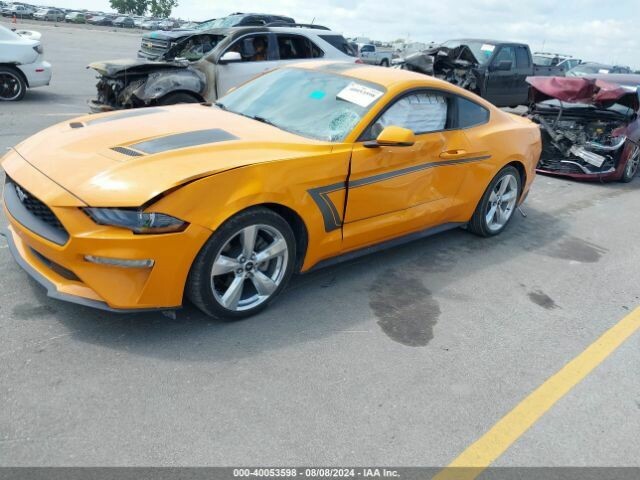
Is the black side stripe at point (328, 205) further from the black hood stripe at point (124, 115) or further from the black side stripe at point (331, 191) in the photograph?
the black hood stripe at point (124, 115)

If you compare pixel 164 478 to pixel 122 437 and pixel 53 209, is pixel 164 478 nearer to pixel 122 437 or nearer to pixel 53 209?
pixel 122 437

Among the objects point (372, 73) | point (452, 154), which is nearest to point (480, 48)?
point (452, 154)

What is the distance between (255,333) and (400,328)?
99 centimetres

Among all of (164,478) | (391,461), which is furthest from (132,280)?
(391,461)

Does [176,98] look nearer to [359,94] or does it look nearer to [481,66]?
[359,94]

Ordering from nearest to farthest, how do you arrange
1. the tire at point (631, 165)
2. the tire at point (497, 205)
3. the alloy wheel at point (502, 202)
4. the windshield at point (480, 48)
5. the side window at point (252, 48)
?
the tire at point (497, 205), the alloy wheel at point (502, 202), the tire at point (631, 165), the side window at point (252, 48), the windshield at point (480, 48)

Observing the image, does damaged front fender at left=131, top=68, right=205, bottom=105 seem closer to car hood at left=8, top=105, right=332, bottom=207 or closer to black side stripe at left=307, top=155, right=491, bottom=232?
car hood at left=8, top=105, right=332, bottom=207

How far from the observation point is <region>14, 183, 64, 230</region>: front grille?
3.08m

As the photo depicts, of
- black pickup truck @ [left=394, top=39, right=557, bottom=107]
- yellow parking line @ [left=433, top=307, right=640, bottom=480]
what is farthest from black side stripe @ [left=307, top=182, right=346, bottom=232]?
black pickup truck @ [left=394, top=39, right=557, bottom=107]

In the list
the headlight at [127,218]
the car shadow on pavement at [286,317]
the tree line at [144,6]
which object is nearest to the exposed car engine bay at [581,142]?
the car shadow on pavement at [286,317]

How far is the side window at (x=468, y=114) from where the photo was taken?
16.1ft

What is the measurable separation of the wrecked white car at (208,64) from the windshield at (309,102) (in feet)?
12.0

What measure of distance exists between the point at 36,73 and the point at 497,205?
911cm

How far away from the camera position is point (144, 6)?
4186 inches
